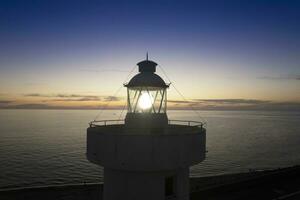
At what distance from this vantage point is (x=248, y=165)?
54.6 m

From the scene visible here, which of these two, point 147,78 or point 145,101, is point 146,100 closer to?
point 145,101

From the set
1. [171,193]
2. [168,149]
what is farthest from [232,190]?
[168,149]

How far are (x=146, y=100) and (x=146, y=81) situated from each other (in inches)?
32.8

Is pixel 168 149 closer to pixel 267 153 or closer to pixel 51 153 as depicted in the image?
pixel 51 153

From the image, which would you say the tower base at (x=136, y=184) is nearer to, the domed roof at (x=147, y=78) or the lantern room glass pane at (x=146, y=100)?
the lantern room glass pane at (x=146, y=100)

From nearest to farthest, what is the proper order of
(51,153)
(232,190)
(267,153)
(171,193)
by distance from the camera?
(171,193), (232,190), (51,153), (267,153)

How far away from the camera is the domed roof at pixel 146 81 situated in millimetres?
10591

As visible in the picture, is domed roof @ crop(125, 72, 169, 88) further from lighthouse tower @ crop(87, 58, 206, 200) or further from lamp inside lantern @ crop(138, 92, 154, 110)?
lamp inside lantern @ crop(138, 92, 154, 110)

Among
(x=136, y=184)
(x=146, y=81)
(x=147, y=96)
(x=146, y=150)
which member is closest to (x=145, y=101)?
(x=147, y=96)

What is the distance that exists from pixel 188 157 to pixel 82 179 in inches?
1416

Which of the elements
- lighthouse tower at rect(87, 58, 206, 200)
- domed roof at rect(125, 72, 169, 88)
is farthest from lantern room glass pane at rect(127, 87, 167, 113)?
domed roof at rect(125, 72, 169, 88)

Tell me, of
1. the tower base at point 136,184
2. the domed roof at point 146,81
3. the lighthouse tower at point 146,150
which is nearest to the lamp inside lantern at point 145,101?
the lighthouse tower at point 146,150

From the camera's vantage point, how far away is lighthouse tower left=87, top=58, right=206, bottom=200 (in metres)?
8.84

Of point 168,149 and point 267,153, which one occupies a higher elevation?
point 168,149
